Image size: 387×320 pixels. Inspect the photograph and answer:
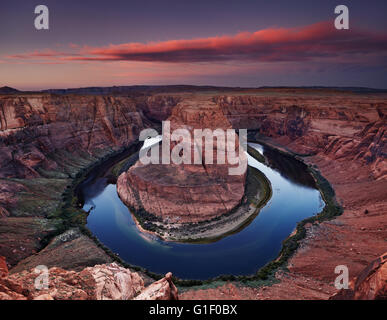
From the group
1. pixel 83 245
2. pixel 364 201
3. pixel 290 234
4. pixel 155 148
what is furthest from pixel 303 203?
pixel 83 245

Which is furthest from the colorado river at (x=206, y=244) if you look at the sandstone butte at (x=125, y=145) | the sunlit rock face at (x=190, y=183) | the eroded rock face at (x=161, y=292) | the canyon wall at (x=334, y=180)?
the eroded rock face at (x=161, y=292)

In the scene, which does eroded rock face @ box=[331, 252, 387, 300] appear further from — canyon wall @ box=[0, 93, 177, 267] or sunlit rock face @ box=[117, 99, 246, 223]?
sunlit rock face @ box=[117, 99, 246, 223]

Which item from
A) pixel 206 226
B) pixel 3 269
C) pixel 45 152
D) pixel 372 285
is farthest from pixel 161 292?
pixel 45 152

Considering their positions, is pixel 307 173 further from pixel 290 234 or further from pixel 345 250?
pixel 345 250

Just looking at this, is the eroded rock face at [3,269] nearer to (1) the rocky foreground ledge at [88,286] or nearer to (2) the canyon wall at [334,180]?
(1) the rocky foreground ledge at [88,286]

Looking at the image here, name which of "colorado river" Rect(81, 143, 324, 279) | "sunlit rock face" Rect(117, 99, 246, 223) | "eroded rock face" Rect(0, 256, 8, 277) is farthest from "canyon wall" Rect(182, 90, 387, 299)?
"sunlit rock face" Rect(117, 99, 246, 223)

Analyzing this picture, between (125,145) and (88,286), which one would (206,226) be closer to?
(88,286)
